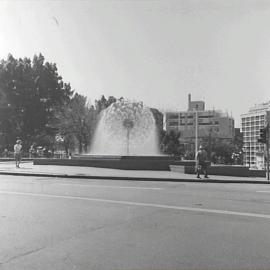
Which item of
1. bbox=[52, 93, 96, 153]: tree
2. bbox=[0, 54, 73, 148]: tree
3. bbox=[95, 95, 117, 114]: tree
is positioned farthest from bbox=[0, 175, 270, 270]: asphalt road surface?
bbox=[0, 54, 73, 148]: tree

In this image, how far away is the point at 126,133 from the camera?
115ft

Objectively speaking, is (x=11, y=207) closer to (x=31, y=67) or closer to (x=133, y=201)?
(x=133, y=201)

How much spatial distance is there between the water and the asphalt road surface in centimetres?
2113

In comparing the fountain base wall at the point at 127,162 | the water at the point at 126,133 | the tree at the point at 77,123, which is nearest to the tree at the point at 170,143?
the tree at the point at 77,123

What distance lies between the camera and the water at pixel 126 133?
34.9 metres

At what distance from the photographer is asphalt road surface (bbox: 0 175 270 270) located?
6.38 meters

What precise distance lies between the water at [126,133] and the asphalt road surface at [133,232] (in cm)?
2113

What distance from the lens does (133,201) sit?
12672 millimetres

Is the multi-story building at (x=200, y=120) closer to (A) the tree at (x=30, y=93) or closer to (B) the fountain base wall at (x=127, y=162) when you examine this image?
(A) the tree at (x=30, y=93)

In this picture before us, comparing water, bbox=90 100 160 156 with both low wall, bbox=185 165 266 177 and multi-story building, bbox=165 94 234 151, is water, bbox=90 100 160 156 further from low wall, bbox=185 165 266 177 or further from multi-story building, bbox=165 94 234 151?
multi-story building, bbox=165 94 234 151

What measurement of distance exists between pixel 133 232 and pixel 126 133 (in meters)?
26.8

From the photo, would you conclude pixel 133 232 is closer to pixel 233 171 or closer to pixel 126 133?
pixel 233 171

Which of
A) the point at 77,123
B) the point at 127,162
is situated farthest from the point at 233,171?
the point at 77,123

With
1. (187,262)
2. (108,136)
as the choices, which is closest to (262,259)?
(187,262)
